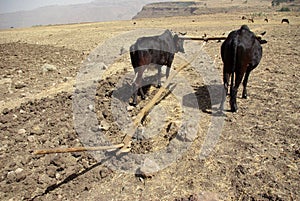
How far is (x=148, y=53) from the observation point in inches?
276

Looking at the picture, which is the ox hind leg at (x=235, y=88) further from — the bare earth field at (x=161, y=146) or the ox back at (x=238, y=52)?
the bare earth field at (x=161, y=146)

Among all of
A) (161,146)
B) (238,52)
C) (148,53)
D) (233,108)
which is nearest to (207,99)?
(233,108)


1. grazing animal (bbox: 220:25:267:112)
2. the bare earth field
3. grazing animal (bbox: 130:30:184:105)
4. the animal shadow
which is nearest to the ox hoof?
grazing animal (bbox: 220:25:267:112)

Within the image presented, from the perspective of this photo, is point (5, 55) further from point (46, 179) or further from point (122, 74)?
point (46, 179)

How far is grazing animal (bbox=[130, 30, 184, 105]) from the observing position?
680 centimetres

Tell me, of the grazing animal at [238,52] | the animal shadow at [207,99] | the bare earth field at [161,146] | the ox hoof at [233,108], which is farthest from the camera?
the animal shadow at [207,99]

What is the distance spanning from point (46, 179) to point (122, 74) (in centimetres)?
463

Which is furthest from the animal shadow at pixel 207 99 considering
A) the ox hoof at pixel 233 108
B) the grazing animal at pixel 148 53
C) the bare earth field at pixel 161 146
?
the grazing animal at pixel 148 53

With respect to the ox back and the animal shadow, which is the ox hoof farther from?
the animal shadow

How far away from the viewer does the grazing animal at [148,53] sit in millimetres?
6801

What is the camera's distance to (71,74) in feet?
31.1

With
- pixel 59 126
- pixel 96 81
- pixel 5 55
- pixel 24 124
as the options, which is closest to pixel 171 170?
pixel 59 126

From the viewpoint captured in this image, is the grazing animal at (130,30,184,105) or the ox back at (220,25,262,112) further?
the grazing animal at (130,30,184,105)

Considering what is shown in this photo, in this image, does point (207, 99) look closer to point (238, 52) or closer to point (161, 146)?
point (238, 52)
